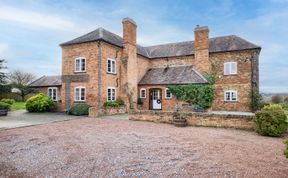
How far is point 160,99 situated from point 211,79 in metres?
5.95

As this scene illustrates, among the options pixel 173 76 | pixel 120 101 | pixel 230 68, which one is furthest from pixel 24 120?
pixel 230 68

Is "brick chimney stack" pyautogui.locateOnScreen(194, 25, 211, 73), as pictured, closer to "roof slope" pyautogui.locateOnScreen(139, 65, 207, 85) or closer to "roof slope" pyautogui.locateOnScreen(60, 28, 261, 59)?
"roof slope" pyautogui.locateOnScreen(139, 65, 207, 85)

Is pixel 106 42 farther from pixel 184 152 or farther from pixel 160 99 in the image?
pixel 184 152

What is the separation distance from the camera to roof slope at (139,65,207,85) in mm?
18370

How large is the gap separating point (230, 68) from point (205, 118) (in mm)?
11525

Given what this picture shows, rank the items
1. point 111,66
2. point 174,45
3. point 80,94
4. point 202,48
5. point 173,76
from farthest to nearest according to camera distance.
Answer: point 174,45
point 173,76
point 202,48
point 111,66
point 80,94

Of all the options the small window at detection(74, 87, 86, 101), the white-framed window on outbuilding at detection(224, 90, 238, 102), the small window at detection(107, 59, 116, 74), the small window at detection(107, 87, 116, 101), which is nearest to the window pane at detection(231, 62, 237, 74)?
the white-framed window on outbuilding at detection(224, 90, 238, 102)

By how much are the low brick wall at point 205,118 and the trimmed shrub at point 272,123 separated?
3.49ft

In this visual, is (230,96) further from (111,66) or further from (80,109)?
Answer: (80,109)

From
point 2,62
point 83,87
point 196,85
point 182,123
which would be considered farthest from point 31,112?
point 196,85

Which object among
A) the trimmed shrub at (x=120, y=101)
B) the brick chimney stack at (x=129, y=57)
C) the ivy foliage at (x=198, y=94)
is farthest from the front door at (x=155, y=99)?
the trimmed shrub at (x=120, y=101)

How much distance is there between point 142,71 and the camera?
22.2 meters

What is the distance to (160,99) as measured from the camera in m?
20.0

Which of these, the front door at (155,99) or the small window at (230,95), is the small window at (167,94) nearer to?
the front door at (155,99)
